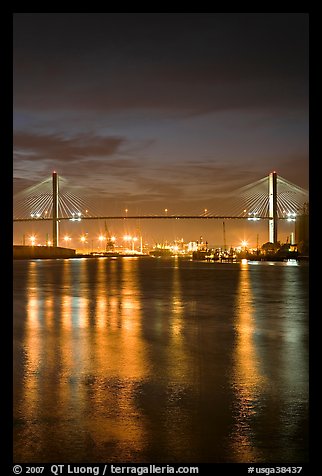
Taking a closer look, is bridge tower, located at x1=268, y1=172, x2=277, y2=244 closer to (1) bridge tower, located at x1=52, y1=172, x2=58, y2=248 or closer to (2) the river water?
(1) bridge tower, located at x1=52, y1=172, x2=58, y2=248

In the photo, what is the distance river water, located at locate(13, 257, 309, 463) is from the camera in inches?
173

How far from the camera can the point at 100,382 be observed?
634 centimetres

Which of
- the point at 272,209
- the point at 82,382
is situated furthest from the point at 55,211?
the point at 82,382

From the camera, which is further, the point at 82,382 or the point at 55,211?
the point at 55,211

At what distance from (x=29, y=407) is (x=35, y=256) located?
78.7m

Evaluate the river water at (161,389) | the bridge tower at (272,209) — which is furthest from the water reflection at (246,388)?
the bridge tower at (272,209)

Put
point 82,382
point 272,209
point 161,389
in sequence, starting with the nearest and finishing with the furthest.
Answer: point 161,389, point 82,382, point 272,209

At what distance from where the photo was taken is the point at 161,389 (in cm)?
601

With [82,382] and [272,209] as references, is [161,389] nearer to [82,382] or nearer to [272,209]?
[82,382]

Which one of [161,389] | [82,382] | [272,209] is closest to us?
[161,389]

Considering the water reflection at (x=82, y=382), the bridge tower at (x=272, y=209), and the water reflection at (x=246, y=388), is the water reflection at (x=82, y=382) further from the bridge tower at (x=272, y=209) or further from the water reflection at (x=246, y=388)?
the bridge tower at (x=272, y=209)

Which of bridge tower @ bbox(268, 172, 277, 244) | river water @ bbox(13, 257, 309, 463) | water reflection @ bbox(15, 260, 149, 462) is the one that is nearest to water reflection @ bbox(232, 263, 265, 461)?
river water @ bbox(13, 257, 309, 463)
